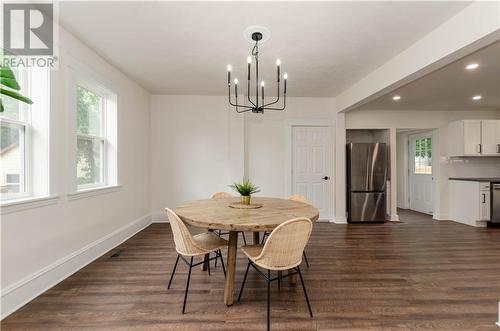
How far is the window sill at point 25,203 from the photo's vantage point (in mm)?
1880

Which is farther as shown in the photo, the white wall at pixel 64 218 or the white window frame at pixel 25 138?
the white window frame at pixel 25 138

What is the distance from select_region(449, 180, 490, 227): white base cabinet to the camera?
4656 millimetres

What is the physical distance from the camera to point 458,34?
2.13 m

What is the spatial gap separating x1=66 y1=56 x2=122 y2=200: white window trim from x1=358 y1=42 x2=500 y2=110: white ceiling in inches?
174

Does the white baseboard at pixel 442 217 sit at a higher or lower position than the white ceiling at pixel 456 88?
lower

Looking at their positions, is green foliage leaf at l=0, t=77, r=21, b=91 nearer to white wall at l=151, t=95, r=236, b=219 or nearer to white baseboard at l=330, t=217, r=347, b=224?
white wall at l=151, t=95, r=236, b=219

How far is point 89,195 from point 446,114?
276 inches

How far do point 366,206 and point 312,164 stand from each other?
1.42 m

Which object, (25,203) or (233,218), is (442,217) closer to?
(233,218)

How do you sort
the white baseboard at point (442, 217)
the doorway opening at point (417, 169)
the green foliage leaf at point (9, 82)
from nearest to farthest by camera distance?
1. the green foliage leaf at point (9, 82)
2. the white baseboard at point (442, 217)
3. the doorway opening at point (417, 169)

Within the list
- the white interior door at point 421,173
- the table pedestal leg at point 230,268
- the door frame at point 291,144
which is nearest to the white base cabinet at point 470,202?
the white interior door at point 421,173

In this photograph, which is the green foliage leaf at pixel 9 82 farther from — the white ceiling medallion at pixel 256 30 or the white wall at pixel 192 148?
the white wall at pixel 192 148

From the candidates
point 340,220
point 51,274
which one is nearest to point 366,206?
point 340,220

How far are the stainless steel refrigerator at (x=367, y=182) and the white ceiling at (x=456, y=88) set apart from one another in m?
0.97
